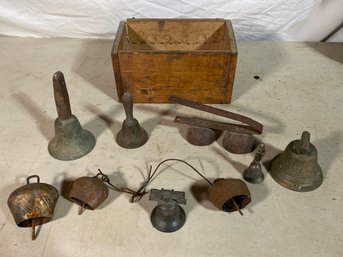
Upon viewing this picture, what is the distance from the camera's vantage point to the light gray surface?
110 cm

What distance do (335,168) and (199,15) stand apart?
1212 millimetres

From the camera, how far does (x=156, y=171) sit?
133 cm

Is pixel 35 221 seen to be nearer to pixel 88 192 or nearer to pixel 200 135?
pixel 88 192

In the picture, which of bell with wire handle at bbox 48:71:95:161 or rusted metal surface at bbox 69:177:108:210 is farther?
bell with wire handle at bbox 48:71:95:161

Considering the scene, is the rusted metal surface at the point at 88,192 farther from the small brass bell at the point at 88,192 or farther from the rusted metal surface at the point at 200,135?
the rusted metal surface at the point at 200,135

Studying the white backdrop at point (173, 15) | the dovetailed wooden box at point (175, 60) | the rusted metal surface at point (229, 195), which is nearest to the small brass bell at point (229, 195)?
the rusted metal surface at point (229, 195)

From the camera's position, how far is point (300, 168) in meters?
1.24

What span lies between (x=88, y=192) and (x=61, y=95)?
0.37 meters

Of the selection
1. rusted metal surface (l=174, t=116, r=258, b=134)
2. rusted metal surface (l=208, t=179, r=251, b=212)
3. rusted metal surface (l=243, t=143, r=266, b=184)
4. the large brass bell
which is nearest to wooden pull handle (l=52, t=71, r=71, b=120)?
rusted metal surface (l=174, t=116, r=258, b=134)

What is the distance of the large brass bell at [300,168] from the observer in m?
1.22

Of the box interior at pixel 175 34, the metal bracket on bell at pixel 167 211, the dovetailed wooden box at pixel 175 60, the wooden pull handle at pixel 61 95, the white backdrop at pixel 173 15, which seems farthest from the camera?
the white backdrop at pixel 173 15

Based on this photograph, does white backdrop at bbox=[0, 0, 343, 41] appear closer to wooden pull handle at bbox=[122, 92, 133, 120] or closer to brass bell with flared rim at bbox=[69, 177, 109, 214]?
wooden pull handle at bbox=[122, 92, 133, 120]

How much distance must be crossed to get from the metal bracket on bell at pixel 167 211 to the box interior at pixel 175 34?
34.1 inches

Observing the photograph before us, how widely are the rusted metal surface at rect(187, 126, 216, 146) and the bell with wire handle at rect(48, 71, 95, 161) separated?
413mm
